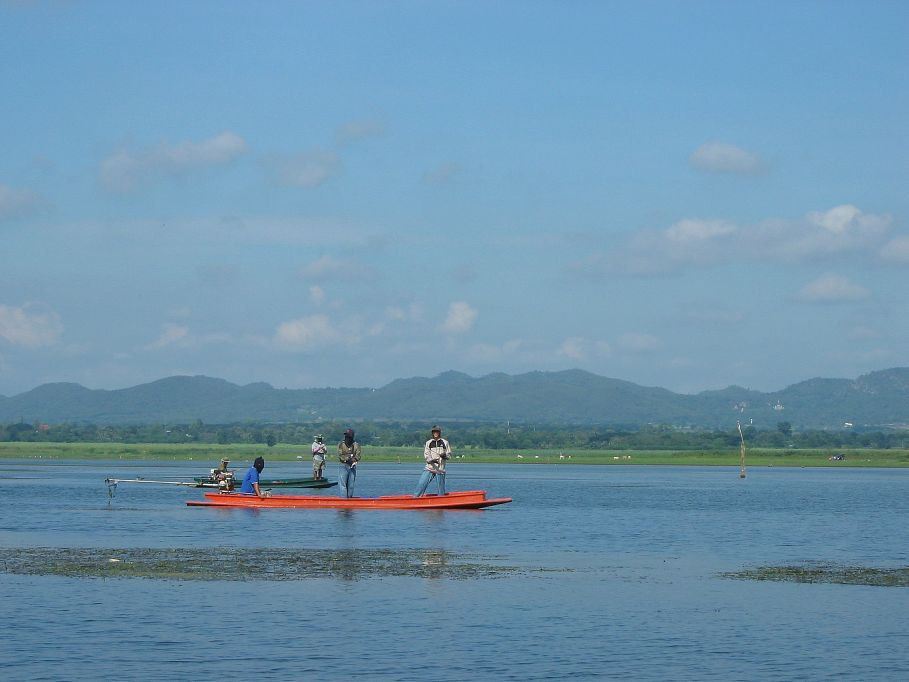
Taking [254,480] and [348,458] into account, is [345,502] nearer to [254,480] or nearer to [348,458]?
[348,458]

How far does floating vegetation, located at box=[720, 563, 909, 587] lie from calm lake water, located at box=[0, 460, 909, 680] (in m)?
0.96

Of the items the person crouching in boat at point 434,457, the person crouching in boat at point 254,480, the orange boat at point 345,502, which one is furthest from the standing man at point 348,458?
the person crouching in boat at point 254,480

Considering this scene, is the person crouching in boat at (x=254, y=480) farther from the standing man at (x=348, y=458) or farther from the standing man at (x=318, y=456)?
the standing man at (x=318, y=456)

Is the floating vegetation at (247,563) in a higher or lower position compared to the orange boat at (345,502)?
lower

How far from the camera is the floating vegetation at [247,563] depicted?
103ft

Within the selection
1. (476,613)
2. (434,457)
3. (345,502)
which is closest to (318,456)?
(345,502)

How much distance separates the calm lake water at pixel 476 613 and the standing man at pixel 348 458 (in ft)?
19.0

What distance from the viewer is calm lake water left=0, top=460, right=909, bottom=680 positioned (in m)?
21.5

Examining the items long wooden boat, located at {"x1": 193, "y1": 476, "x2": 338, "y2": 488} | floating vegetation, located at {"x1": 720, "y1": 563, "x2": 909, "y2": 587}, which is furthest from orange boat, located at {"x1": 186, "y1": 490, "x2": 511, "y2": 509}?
floating vegetation, located at {"x1": 720, "y1": 563, "x2": 909, "y2": 587}

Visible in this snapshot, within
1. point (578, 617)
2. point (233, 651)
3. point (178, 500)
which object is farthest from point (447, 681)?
point (178, 500)

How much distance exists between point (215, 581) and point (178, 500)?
36.2 meters

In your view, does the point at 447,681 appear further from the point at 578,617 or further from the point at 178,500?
the point at 178,500

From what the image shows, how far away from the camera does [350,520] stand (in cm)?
5012

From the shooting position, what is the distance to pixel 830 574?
33.8 meters
